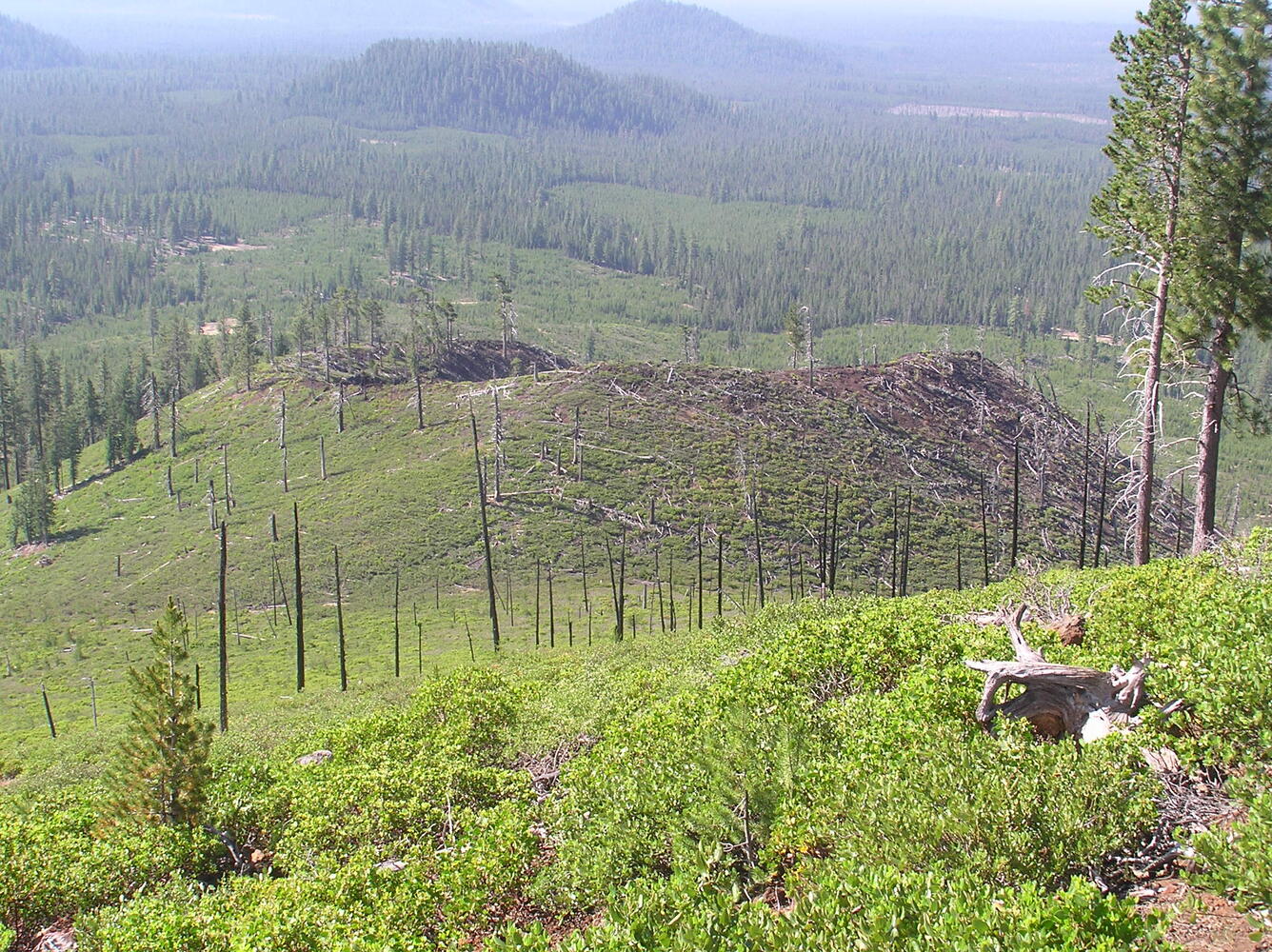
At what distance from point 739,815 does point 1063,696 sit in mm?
5054

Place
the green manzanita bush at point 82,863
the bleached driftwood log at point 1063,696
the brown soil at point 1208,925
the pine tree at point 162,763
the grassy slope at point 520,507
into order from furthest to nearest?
the grassy slope at point 520,507 → the pine tree at point 162,763 → the green manzanita bush at point 82,863 → the bleached driftwood log at point 1063,696 → the brown soil at point 1208,925

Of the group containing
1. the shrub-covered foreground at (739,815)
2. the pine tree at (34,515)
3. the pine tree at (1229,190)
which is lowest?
the pine tree at (34,515)

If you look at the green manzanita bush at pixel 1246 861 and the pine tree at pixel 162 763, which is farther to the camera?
the pine tree at pixel 162 763

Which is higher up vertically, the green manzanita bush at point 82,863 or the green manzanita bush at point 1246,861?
the green manzanita bush at point 1246,861

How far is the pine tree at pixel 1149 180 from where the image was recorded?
2742 centimetres

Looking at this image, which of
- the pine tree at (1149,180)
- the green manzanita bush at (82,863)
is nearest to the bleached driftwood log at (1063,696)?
the green manzanita bush at (82,863)

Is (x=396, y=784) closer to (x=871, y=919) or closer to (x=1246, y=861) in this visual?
(x=871, y=919)

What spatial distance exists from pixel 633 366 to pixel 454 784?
323 ft

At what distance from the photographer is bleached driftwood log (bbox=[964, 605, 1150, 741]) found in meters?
13.4

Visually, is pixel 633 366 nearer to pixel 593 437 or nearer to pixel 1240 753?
pixel 593 437

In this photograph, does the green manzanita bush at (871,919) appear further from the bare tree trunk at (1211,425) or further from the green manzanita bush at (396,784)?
the bare tree trunk at (1211,425)

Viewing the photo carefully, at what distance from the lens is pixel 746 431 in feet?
343

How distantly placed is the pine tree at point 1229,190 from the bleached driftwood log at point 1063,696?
1603 cm

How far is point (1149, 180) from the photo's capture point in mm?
28641
